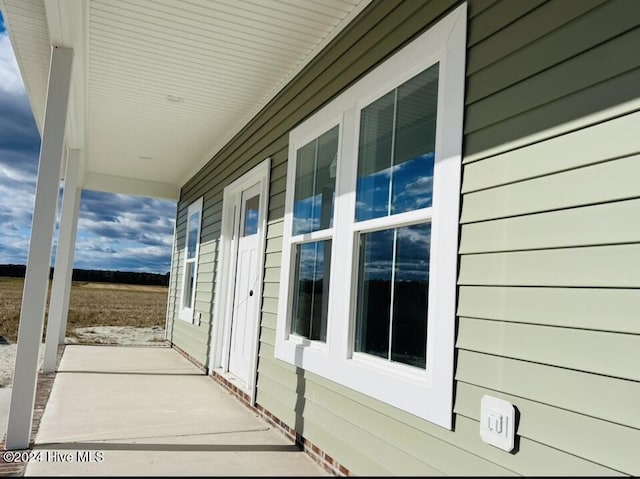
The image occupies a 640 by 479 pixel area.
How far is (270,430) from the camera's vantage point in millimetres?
3871

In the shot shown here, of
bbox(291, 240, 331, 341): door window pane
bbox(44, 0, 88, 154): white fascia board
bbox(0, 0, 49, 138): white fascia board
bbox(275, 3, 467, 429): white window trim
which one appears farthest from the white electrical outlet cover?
bbox(0, 0, 49, 138): white fascia board

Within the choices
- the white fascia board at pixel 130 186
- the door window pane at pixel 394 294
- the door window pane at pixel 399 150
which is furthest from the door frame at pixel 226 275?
the white fascia board at pixel 130 186

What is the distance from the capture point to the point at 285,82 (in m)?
4.45

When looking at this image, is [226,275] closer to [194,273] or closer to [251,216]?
[251,216]

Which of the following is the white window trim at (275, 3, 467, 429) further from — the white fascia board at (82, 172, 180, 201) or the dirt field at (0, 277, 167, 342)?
the dirt field at (0, 277, 167, 342)

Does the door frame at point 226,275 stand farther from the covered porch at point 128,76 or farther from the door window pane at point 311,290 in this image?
the door window pane at point 311,290

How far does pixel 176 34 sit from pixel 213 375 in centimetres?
389

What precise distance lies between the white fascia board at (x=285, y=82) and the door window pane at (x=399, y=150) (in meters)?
0.72

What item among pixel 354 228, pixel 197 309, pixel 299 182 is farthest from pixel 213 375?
pixel 354 228

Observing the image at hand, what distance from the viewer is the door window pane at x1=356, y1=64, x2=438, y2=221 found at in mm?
2449

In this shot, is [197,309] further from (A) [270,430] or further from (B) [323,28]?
(B) [323,28]

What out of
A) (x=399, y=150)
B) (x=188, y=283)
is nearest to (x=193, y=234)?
(x=188, y=283)

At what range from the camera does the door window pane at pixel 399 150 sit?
8.04 ft

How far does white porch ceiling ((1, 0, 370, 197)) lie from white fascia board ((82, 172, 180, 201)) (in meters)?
2.87
